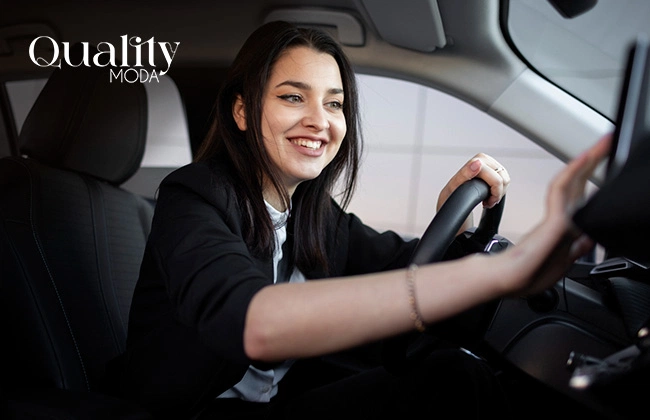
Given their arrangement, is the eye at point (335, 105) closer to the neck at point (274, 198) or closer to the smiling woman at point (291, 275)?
the smiling woman at point (291, 275)

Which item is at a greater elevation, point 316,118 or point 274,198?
point 316,118

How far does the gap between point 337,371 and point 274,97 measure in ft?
1.91

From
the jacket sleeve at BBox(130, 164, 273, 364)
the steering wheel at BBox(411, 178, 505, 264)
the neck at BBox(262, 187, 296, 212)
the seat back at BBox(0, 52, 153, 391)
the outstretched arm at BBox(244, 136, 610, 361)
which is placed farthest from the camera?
the neck at BBox(262, 187, 296, 212)

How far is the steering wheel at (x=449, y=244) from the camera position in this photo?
2.97ft

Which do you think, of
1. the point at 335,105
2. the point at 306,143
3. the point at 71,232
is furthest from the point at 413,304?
the point at 71,232

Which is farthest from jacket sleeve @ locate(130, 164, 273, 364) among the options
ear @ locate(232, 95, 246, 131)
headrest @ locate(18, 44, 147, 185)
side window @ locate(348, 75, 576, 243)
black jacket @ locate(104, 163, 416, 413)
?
side window @ locate(348, 75, 576, 243)

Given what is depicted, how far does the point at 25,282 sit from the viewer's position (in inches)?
42.5

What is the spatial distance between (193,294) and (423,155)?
50.0 inches

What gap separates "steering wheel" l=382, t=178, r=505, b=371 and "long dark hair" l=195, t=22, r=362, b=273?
0.84 ft

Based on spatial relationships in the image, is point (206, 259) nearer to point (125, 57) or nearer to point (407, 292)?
point (407, 292)

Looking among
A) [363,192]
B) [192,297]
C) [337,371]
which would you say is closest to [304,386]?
[337,371]

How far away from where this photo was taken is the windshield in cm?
114

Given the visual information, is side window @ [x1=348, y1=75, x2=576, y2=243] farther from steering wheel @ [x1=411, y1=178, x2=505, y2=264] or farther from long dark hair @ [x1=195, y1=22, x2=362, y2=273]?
steering wheel @ [x1=411, y1=178, x2=505, y2=264]

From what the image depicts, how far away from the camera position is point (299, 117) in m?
1.13
